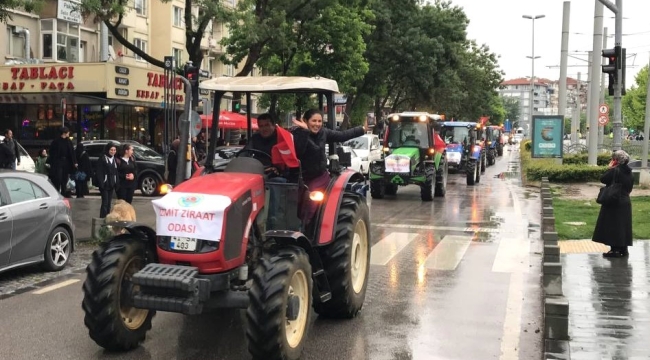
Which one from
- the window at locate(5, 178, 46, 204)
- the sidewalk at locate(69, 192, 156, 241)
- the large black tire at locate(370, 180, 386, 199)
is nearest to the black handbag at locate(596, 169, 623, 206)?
the window at locate(5, 178, 46, 204)

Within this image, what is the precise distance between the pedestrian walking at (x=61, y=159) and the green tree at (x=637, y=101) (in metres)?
80.7

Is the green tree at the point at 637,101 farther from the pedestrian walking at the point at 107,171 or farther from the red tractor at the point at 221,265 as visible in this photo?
the red tractor at the point at 221,265

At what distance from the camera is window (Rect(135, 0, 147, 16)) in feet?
122

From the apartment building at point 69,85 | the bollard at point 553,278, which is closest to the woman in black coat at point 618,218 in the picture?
the bollard at point 553,278

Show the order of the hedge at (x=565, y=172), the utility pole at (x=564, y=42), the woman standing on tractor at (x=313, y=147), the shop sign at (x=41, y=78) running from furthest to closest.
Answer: the utility pole at (x=564, y=42) → the shop sign at (x=41, y=78) → the hedge at (x=565, y=172) → the woman standing on tractor at (x=313, y=147)

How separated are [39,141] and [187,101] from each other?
60.8 ft

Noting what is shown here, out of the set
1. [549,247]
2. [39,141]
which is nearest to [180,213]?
[549,247]

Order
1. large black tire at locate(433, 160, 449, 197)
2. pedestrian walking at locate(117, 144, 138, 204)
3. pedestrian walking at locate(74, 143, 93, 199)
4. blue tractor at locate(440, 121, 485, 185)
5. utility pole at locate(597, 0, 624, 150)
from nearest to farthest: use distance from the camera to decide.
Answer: pedestrian walking at locate(117, 144, 138, 204) < utility pole at locate(597, 0, 624, 150) < pedestrian walking at locate(74, 143, 93, 199) < large black tire at locate(433, 160, 449, 197) < blue tractor at locate(440, 121, 485, 185)

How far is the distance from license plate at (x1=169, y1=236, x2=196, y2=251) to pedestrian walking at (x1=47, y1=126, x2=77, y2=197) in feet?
42.2

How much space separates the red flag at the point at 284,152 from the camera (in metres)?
6.39

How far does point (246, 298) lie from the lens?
5.48m

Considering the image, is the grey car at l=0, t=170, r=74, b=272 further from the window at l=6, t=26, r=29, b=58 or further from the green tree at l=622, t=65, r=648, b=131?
the green tree at l=622, t=65, r=648, b=131

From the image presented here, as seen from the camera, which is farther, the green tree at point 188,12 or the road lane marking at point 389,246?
the green tree at point 188,12

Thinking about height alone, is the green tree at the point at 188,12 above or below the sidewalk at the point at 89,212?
above
